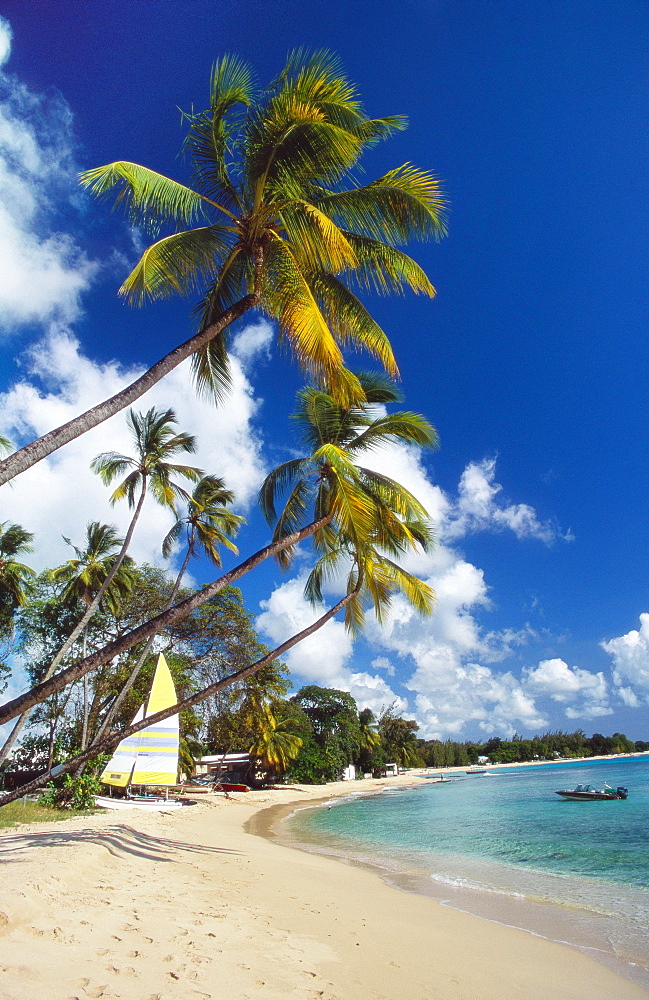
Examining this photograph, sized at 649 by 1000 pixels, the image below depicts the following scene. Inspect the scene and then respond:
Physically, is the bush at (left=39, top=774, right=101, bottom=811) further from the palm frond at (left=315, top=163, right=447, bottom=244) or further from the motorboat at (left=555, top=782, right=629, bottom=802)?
the motorboat at (left=555, top=782, right=629, bottom=802)

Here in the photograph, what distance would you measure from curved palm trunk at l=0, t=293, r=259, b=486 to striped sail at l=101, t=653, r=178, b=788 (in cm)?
1476

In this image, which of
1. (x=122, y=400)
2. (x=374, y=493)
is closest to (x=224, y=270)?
(x=122, y=400)

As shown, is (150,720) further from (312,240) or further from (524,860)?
(524,860)

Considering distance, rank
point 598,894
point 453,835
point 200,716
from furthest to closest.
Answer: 1. point 200,716
2. point 453,835
3. point 598,894

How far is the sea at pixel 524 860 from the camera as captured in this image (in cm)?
726

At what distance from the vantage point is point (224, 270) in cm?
737

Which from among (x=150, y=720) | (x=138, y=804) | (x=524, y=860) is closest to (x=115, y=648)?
(x=150, y=720)

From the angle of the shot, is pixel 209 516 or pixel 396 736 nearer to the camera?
pixel 209 516

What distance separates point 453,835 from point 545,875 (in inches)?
272

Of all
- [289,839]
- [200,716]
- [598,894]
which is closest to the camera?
[598,894]

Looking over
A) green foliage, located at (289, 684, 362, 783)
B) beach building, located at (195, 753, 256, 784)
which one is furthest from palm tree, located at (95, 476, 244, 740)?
green foliage, located at (289, 684, 362, 783)

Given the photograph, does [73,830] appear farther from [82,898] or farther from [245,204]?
[245,204]

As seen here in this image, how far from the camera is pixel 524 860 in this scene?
1274 centimetres

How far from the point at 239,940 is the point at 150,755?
615 inches
